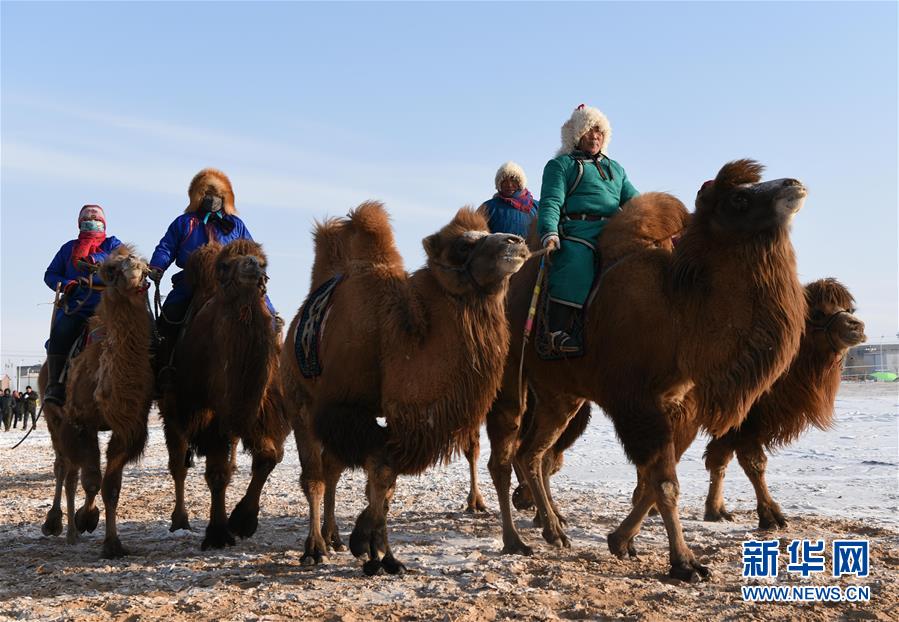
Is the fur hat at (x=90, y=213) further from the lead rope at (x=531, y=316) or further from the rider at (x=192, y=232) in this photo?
the lead rope at (x=531, y=316)

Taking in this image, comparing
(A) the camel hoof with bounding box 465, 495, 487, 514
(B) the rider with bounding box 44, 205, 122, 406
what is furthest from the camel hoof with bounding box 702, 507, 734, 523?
(B) the rider with bounding box 44, 205, 122, 406

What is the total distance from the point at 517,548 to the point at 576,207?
102 inches

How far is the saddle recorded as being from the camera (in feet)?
21.6

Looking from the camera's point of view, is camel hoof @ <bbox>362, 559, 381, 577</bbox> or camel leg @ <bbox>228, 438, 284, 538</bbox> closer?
camel hoof @ <bbox>362, 559, 381, 577</bbox>

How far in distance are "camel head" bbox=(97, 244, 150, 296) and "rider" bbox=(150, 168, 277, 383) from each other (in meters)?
0.85

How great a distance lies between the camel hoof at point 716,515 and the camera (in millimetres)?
8188

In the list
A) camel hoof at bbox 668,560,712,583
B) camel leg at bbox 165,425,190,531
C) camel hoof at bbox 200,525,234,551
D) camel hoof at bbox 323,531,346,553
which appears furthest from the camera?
camel leg at bbox 165,425,190,531

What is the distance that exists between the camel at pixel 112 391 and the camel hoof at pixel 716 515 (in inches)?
191

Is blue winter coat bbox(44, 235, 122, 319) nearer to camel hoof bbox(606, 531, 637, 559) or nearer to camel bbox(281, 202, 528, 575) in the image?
camel bbox(281, 202, 528, 575)

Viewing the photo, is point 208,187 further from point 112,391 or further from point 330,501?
point 330,501

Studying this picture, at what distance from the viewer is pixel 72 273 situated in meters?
9.39

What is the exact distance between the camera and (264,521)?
888 centimetres

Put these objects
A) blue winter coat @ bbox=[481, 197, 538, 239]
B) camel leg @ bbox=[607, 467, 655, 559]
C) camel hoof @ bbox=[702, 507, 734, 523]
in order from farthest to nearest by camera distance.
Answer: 1. blue winter coat @ bbox=[481, 197, 538, 239]
2. camel hoof @ bbox=[702, 507, 734, 523]
3. camel leg @ bbox=[607, 467, 655, 559]

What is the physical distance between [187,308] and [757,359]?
211 inches
